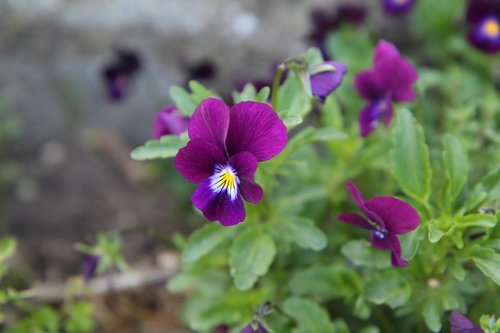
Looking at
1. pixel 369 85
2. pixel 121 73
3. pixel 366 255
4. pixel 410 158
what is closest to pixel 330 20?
pixel 369 85

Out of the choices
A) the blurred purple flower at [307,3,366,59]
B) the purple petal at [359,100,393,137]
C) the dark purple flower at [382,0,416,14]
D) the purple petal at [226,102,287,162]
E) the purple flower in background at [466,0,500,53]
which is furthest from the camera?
the blurred purple flower at [307,3,366,59]

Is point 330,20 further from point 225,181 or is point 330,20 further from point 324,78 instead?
point 225,181

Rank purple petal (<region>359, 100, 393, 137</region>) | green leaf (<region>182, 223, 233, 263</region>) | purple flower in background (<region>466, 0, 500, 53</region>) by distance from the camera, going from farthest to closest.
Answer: purple flower in background (<region>466, 0, 500, 53</region>), purple petal (<region>359, 100, 393, 137</region>), green leaf (<region>182, 223, 233, 263</region>)

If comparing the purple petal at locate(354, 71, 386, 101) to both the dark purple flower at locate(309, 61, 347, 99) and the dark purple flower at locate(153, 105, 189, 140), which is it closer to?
the dark purple flower at locate(309, 61, 347, 99)

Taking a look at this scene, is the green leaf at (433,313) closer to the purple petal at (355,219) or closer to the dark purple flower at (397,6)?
the purple petal at (355,219)

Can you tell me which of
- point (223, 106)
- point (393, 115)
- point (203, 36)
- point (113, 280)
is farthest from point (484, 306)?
point (203, 36)

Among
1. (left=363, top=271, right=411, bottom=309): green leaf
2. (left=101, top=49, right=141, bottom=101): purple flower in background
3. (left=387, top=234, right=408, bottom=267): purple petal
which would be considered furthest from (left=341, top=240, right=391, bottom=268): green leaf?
(left=101, top=49, right=141, bottom=101): purple flower in background

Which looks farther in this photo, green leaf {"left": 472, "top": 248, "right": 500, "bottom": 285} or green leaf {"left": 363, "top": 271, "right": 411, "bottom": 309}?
green leaf {"left": 363, "top": 271, "right": 411, "bottom": 309}
